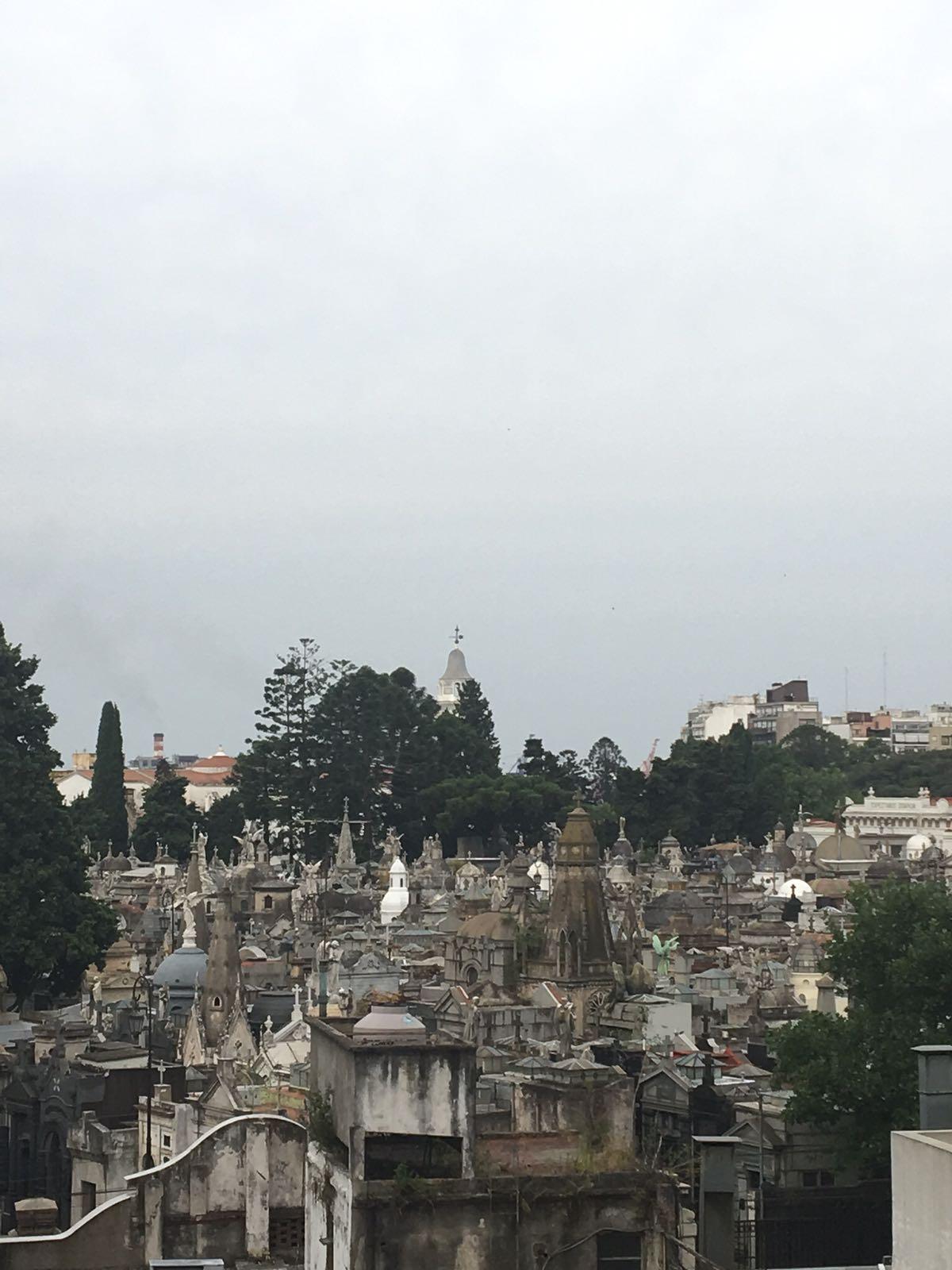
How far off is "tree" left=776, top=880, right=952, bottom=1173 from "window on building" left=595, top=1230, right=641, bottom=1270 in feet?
43.8

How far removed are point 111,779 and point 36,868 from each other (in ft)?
187

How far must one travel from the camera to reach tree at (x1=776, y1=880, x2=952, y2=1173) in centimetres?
3028

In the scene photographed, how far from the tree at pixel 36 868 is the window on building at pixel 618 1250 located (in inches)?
1857

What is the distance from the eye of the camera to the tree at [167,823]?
4749 inches

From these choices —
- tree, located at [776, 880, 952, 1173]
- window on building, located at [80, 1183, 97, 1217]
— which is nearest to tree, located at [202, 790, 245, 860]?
tree, located at [776, 880, 952, 1173]

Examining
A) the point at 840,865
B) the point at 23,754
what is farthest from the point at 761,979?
the point at 840,865

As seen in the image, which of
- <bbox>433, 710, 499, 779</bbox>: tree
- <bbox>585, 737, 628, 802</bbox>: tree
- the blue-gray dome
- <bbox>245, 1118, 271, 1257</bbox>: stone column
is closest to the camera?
<bbox>245, 1118, 271, 1257</bbox>: stone column

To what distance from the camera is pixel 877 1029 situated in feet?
102

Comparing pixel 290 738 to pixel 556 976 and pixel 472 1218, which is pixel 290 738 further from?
pixel 472 1218

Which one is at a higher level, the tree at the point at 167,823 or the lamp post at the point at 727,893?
the tree at the point at 167,823

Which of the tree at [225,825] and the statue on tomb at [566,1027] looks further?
the tree at [225,825]

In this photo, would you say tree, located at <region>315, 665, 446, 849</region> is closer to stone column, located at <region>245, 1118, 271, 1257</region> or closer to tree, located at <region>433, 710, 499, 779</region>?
tree, located at <region>433, 710, 499, 779</region>

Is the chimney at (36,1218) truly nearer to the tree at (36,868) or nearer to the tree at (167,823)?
the tree at (36,868)

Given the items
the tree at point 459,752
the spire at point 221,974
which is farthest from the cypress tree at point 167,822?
the spire at point 221,974
